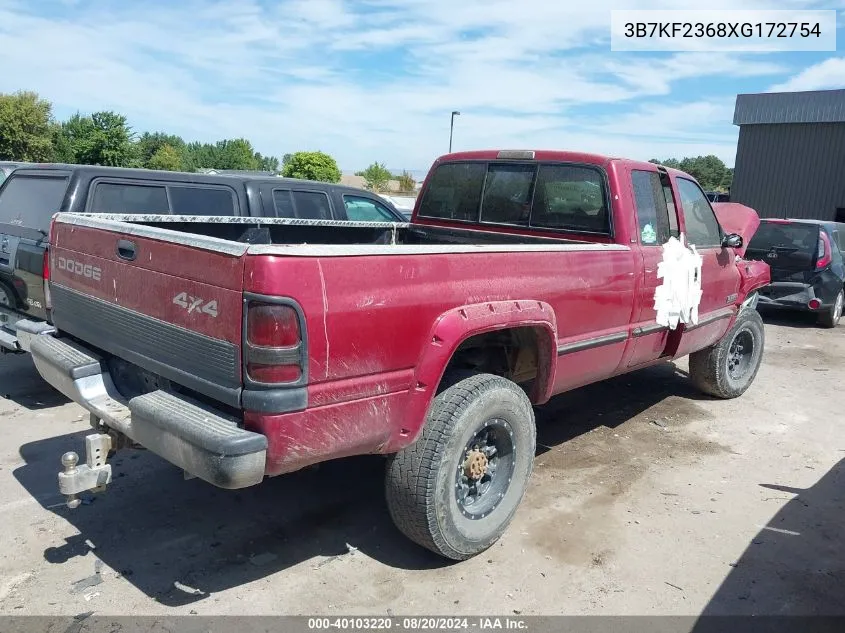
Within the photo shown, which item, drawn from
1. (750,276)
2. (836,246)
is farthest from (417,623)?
(836,246)

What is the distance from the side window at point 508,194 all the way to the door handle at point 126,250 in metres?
2.72

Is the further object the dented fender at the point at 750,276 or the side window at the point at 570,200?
the dented fender at the point at 750,276

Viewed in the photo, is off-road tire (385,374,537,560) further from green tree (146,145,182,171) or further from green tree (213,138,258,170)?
green tree (213,138,258,170)

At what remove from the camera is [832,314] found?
1032cm

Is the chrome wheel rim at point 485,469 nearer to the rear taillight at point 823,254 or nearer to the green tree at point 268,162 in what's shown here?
the rear taillight at point 823,254

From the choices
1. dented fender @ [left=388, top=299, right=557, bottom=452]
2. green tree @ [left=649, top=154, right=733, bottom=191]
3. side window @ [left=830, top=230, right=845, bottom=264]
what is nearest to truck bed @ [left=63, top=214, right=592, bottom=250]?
dented fender @ [left=388, top=299, right=557, bottom=452]

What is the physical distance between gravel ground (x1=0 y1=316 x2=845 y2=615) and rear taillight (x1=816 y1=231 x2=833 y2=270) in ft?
18.0

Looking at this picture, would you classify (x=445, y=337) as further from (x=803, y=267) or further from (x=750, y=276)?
(x=803, y=267)

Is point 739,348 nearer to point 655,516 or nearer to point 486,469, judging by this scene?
point 655,516

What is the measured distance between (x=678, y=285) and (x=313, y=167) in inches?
1373

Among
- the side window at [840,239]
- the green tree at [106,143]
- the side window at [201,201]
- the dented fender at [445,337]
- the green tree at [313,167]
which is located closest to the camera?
the dented fender at [445,337]

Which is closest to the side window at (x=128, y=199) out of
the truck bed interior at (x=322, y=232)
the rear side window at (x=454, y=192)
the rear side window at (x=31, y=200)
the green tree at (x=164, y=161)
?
the rear side window at (x=31, y=200)

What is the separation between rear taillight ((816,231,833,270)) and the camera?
32.9ft

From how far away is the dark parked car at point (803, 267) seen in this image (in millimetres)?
10070
